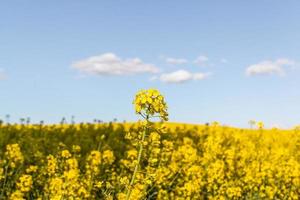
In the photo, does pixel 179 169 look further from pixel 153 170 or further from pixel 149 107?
pixel 149 107

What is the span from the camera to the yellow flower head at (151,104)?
3.48 metres

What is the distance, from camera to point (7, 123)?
18438 millimetres

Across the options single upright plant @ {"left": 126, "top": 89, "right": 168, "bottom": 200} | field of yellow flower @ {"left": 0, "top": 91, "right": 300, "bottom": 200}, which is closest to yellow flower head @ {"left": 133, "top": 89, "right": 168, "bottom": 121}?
single upright plant @ {"left": 126, "top": 89, "right": 168, "bottom": 200}

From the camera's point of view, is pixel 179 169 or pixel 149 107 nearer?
pixel 149 107

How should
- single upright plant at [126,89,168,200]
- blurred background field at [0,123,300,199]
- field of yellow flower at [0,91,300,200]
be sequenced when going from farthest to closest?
1. blurred background field at [0,123,300,199]
2. field of yellow flower at [0,91,300,200]
3. single upright plant at [126,89,168,200]

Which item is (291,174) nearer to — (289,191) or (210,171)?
(289,191)

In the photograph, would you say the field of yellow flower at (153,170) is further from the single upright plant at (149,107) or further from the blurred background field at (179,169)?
the single upright plant at (149,107)

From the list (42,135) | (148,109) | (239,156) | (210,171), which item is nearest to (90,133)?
(42,135)

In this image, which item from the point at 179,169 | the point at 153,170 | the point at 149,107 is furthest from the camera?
the point at 179,169

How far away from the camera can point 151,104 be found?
3.51 m

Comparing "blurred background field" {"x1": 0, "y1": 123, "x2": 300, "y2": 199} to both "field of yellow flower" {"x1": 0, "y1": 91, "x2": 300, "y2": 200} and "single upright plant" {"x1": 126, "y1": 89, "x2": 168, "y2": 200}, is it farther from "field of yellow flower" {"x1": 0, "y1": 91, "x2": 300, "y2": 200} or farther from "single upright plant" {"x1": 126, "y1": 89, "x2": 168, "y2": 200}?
"single upright plant" {"x1": 126, "y1": 89, "x2": 168, "y2": 200}

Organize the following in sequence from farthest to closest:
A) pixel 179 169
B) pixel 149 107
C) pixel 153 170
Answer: pixel 179 169 < pixel 153 170 < pixel 149 107

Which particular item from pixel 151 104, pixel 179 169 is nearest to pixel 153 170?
pixel 179 169

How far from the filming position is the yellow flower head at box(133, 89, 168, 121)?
3.48 meters
